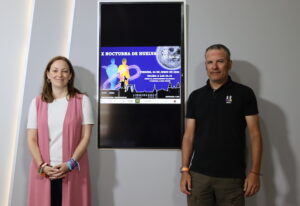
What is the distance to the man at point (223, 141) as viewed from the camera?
1714 mm

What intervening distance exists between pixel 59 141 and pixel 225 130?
121 cm

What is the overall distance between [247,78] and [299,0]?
84 cm

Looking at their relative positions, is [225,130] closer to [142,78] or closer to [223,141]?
[223,141]

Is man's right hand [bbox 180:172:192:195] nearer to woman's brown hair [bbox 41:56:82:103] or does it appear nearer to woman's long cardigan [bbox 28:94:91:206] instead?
woman's long cardigan [bbox 28:94:91:206]

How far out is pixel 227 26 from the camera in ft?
7.22

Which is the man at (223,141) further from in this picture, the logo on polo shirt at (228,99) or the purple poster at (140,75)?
the purple poster at (140,75)

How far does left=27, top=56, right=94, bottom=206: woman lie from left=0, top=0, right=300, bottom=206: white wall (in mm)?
337

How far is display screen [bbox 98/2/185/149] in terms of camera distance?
2203 mm

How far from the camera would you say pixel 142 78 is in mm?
2209

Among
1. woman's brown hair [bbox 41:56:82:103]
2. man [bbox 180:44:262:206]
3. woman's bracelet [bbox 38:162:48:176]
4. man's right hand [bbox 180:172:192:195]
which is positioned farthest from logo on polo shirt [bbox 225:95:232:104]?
woman's bracelet [bbox 38:162:48:176]

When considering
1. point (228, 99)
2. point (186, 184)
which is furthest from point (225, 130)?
point (186, 184)

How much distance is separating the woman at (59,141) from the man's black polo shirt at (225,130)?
89cm

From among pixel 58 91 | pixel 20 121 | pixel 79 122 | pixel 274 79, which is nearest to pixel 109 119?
pixel 79 122

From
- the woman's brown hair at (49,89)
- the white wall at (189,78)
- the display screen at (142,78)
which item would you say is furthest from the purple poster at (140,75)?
the woman's brown hair at (49,89)
